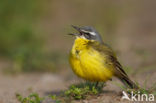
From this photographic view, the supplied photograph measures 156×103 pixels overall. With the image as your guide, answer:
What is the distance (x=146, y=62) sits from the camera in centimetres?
950

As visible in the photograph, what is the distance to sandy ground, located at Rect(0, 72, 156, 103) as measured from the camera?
20.8ft

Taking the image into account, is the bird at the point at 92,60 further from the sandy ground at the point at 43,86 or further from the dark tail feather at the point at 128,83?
the sandy ground at the point at 43,86

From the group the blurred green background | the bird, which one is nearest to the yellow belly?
the bird

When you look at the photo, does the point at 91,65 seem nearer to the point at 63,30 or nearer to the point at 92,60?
the point at 92,60

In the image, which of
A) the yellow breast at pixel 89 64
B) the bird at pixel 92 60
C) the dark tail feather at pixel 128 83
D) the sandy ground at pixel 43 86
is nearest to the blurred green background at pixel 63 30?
the sandy ground at pixel 43 86

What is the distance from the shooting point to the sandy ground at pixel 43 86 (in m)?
6.35

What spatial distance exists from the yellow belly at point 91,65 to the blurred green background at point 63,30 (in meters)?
2.27

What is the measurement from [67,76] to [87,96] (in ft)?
10.6

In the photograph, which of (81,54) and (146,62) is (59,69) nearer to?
(146,62)

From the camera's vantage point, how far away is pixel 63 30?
46.9ft

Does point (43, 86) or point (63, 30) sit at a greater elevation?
point (63, 30)

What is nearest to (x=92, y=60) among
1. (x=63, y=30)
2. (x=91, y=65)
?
(x=91, y=65)

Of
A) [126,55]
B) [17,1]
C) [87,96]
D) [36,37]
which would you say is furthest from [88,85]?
[17,1]

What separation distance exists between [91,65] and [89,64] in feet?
0.12
